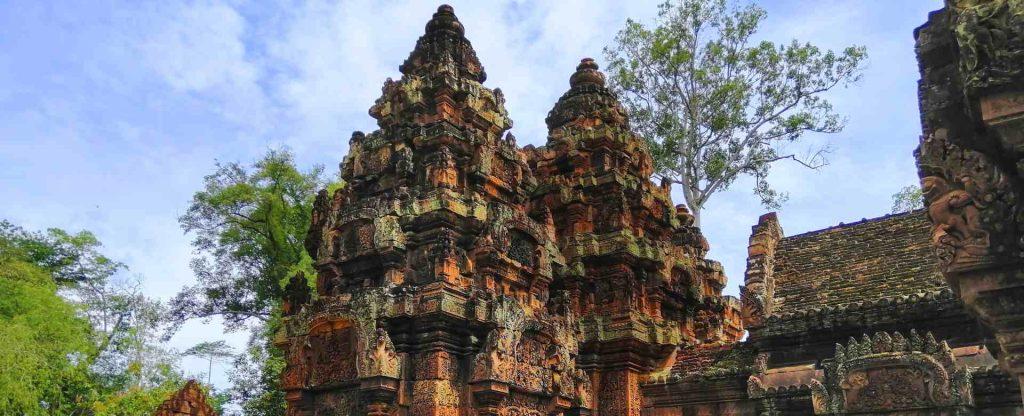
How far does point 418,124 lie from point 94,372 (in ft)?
44.2

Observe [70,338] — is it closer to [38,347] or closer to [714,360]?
[38,347]

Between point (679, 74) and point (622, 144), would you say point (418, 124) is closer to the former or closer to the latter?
point (622, 144)

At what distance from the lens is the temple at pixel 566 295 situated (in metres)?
9.57

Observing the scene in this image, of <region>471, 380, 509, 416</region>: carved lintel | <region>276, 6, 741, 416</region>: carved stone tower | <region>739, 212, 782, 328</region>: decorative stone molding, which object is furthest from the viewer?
<region>739, 212, 782, 328</region>: decorative stone molding

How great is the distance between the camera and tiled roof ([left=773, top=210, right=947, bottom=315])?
1059cm

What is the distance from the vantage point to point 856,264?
11641mm

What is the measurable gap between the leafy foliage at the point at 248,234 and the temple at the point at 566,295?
9.88 meters

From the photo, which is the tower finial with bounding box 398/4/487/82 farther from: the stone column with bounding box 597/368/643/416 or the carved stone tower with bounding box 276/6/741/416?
the stone column with bounding box 597/368/643/416

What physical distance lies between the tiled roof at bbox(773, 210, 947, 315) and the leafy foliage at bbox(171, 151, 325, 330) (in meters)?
14.7

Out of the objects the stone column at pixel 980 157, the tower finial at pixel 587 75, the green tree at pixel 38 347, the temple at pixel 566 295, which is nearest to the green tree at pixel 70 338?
the green tree at pixel 38 347

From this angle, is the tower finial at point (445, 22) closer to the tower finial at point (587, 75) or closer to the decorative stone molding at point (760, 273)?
the tower finial at point (587, 75)

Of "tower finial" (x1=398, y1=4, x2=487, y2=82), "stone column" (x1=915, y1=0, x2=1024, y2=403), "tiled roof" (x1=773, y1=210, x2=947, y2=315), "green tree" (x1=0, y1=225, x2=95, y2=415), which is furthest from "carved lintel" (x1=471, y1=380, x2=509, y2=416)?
"green tree" (x1=0, y1=225, x2=95, y2=415)

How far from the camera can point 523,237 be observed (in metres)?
11.8

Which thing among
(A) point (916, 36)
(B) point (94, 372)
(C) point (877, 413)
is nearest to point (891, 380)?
(C) point (877, 413)
